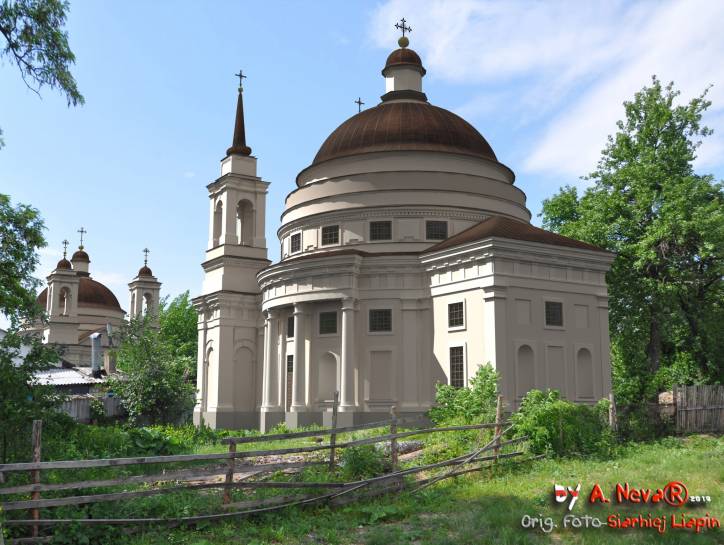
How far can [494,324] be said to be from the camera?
29422 millimetres

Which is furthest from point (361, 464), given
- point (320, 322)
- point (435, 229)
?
point (435, 229)

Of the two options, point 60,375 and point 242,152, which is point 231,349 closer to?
point 60,375

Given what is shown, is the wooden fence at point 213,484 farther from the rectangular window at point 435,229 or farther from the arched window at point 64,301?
the arched window at point 64,301

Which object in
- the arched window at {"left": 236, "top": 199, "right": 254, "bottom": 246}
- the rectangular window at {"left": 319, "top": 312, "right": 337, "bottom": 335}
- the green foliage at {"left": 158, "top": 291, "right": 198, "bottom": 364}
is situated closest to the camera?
the rectangular window at {"left": 319, "top": 312, "right": 337, "bottom": 335}

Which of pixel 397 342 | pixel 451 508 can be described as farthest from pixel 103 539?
pixel 397 342

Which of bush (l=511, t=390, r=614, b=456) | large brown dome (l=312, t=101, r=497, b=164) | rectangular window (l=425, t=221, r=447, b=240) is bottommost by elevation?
bush (l=511, t=390, r=614, b=456)

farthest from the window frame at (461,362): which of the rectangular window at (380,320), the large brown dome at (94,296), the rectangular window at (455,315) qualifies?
the large brown dome at (94,296)

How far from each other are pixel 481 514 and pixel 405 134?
28.1 meters

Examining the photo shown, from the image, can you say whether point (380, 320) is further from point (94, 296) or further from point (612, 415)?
point (94, 296)

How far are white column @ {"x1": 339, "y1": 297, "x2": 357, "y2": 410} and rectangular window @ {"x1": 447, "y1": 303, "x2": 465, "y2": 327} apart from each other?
4367 mm

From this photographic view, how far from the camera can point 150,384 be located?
1240 inches

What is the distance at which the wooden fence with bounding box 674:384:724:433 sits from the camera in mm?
23594

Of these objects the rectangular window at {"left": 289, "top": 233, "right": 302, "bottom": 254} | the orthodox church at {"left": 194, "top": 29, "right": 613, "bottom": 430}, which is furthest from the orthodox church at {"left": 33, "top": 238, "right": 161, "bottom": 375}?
the rectangular window at {"left": 289, "top": 233, "right": 302, "bottom": 254}

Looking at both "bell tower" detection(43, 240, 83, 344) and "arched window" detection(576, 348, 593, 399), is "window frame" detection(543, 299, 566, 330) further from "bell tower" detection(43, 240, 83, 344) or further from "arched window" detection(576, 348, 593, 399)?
"bell tower" detection(43, 240, 83, 344)
